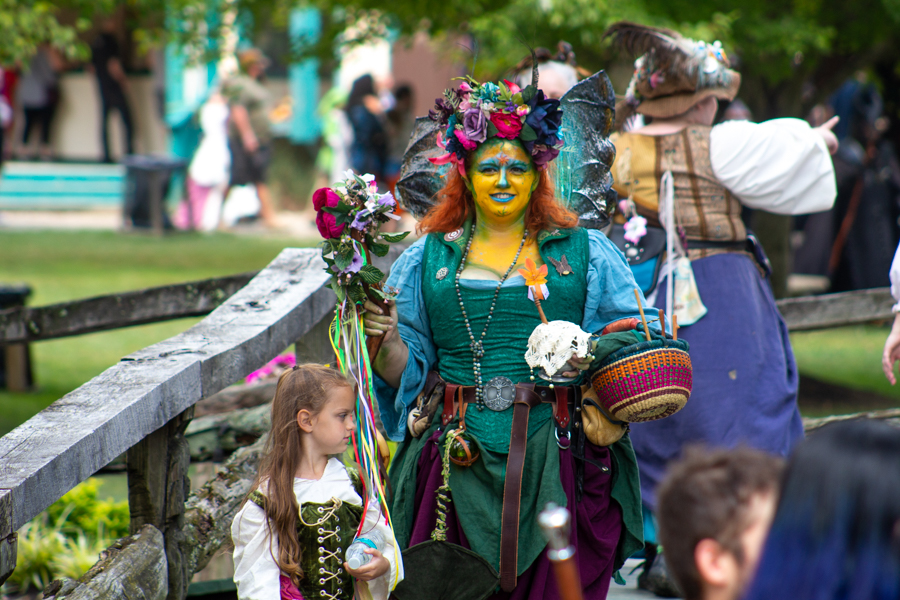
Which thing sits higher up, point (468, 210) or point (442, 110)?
point (442, 110)

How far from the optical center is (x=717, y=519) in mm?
1479

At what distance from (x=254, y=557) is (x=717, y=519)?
1321mm

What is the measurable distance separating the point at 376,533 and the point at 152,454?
65 cm

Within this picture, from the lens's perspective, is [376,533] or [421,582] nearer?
[376,533]

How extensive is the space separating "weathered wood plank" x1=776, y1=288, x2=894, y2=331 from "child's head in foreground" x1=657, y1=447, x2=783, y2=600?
391 cm

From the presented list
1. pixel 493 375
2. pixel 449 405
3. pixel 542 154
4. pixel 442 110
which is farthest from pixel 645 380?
pixel 442 110

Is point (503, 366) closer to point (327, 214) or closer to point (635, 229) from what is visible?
point (327, 214)

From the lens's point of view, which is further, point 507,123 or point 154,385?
point 507,123

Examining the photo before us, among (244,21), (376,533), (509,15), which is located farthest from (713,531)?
(244,21)

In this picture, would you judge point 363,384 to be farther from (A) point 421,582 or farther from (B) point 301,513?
(A) point 421,582

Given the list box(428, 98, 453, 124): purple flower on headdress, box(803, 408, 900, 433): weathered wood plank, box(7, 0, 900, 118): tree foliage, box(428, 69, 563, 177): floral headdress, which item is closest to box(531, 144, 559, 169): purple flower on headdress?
box(428, 69, 563, 177): floral headdress

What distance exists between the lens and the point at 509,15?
21.2 ft

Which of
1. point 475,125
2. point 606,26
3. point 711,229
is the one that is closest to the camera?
point 475,125

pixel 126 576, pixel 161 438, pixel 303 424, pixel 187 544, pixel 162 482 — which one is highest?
pixel 303 424
